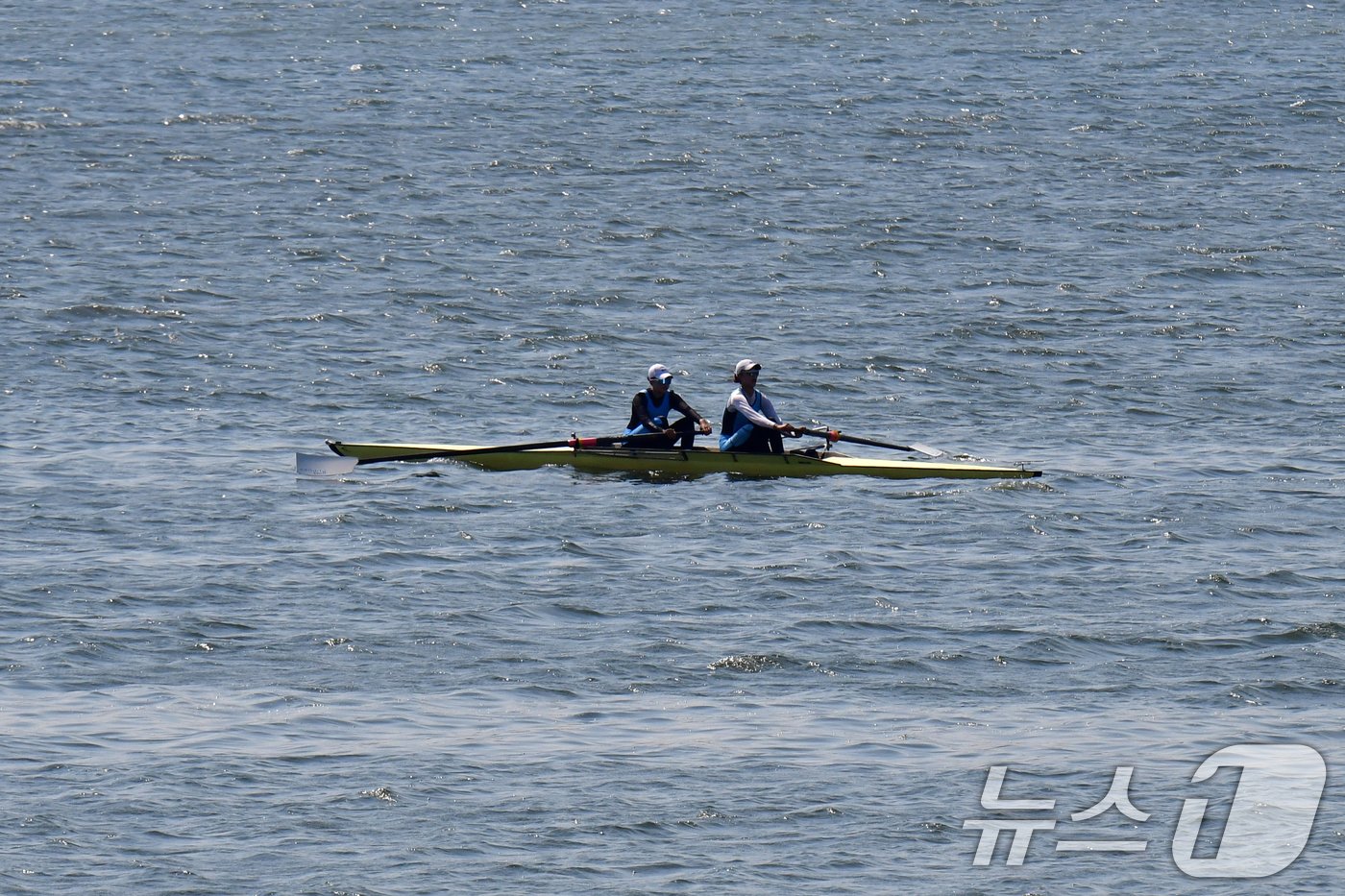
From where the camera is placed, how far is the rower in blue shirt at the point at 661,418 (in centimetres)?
2384

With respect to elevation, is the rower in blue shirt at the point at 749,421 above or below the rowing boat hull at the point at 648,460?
above

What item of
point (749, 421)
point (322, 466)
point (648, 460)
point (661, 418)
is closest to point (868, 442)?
point (749, 421)

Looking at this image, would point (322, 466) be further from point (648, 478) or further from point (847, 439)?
point (847, 439)

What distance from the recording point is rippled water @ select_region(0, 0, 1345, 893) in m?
13.6

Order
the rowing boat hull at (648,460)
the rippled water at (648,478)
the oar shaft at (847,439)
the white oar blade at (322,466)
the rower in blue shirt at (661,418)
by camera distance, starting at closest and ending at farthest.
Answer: the rippled water at (648,478)
the white oar blade at (322,466)
the oar shaft at (847,439)
the rowing boat hull at (648,460)
the rower in blue shirt at (661,418)

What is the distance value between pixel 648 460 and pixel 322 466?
12.2 ft

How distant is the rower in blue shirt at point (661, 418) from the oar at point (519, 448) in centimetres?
12

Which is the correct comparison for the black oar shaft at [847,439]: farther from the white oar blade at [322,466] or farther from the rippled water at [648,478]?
the white oar blade at [322,466]

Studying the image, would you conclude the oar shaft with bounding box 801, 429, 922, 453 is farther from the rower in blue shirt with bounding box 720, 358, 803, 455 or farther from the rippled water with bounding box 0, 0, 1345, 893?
the rippled water with bounding box 0, 0, 1345, 893

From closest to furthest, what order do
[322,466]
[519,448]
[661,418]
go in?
[322,466], [519,448], [661,418]

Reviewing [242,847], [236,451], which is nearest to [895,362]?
[236,451]

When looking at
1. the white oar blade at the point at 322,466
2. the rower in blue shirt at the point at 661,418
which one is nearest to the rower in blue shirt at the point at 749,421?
the rower in blue shirt at the point at 661,418

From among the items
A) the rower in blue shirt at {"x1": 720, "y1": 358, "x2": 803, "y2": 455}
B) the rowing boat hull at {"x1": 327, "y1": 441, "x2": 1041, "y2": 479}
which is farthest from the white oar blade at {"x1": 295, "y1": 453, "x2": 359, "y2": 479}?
the rower in blue shirt at {"x1": 720, "y1": 358, "x2": 803, "y2": 455}

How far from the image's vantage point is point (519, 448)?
23344 millimetres
